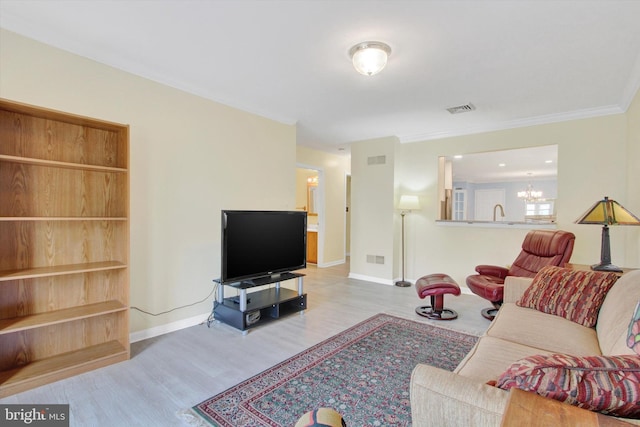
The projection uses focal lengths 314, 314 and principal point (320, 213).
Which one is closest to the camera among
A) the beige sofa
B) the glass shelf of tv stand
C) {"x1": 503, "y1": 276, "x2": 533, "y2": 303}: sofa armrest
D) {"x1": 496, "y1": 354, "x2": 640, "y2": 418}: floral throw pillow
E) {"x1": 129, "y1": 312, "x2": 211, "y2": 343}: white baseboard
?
{"x1": 496, "y1": 354, "x2": 640, "y2": 418}: floral throw pillow

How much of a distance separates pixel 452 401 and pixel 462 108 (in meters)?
3.54

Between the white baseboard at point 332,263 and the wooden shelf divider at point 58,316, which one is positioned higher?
the wooden shelf divider at point 58,316

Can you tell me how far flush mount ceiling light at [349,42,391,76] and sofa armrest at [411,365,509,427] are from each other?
214cm

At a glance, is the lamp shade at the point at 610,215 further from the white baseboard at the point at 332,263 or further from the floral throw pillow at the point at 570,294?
the white baseboard at the point at 332,263

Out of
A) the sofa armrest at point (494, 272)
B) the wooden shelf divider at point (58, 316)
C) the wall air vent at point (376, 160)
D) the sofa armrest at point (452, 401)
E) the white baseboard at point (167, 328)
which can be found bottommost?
the white baseboard at point (167, 328)

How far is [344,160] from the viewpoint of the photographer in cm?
→ 705

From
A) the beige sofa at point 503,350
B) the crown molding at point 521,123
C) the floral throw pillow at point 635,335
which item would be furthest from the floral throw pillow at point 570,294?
the crown molding at point 521,123

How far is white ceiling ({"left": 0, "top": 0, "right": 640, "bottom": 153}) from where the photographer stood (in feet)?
6.51

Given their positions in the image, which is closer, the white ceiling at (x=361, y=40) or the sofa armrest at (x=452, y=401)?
the sofa armrest at (x=452, y=401)

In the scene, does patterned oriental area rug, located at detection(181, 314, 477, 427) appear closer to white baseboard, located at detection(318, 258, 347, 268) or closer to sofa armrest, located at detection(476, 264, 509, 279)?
sofa armrest, located at detection(476, 264, 509, 279)

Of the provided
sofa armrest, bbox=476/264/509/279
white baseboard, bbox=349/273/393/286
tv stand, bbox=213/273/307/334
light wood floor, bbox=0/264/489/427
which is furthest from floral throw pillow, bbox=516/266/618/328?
white baseboard, bbox=349/273/393/286

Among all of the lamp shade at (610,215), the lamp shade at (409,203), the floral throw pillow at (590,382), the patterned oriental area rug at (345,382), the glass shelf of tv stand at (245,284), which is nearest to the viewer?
the floral throw pillow at (590,382)

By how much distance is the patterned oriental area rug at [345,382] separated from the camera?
1.83 m

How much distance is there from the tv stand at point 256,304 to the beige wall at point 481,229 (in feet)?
7.16
